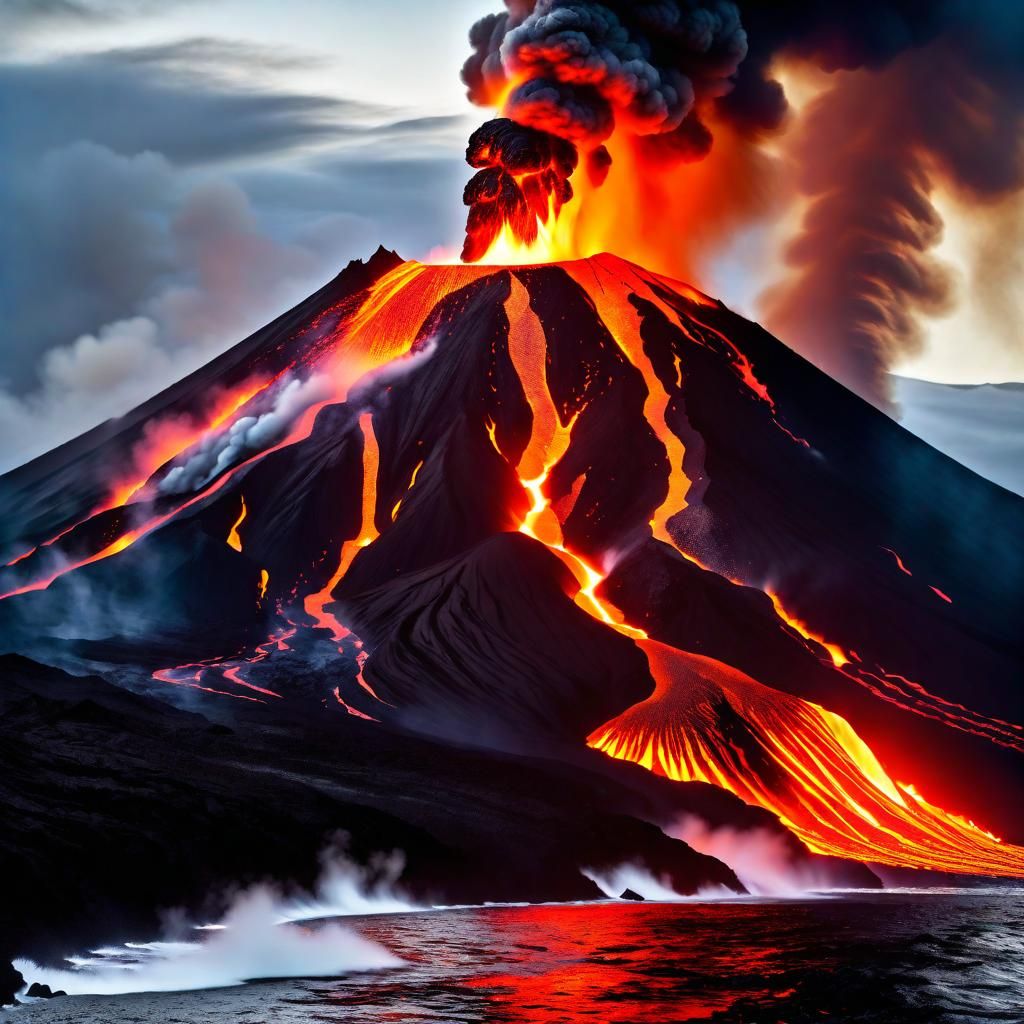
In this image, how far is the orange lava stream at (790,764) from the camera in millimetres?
67688

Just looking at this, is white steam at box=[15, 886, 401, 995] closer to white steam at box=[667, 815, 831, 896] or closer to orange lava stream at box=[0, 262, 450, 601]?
white steam at box=[667, 815, 831, 896]

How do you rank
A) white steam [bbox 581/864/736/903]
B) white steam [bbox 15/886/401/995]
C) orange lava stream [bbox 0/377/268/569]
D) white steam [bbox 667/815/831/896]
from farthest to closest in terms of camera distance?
orange lava stream [bbox 0/377/268/569] → white steam [bbox 667/815/831/896] → white steam [bbox 581/864/736/903] → white steam [bbox 15/886/401/995]

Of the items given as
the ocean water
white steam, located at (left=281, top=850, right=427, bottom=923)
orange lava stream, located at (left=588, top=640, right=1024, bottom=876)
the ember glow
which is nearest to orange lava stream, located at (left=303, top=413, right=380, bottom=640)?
the ember glow

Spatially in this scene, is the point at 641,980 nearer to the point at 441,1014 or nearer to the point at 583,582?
the point at 441,1014

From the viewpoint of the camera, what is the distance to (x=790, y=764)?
70750 mm

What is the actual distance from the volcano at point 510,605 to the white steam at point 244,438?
0.86 ft

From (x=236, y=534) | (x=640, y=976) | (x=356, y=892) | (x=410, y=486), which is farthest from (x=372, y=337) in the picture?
(x=640, y=976)

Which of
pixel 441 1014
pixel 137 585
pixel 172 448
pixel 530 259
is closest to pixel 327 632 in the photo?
pixel 137 585

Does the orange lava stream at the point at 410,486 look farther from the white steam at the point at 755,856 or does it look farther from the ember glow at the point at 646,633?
the white steam at the point at 755,856

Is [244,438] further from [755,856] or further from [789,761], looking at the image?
[755,856]

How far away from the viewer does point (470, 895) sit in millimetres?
49500

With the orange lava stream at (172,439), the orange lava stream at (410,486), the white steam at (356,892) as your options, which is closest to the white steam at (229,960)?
the white steam at (356,892)

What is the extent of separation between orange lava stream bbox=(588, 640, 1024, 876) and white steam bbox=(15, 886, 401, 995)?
28.9 meters

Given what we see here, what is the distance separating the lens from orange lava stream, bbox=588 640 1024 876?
67.7 m
